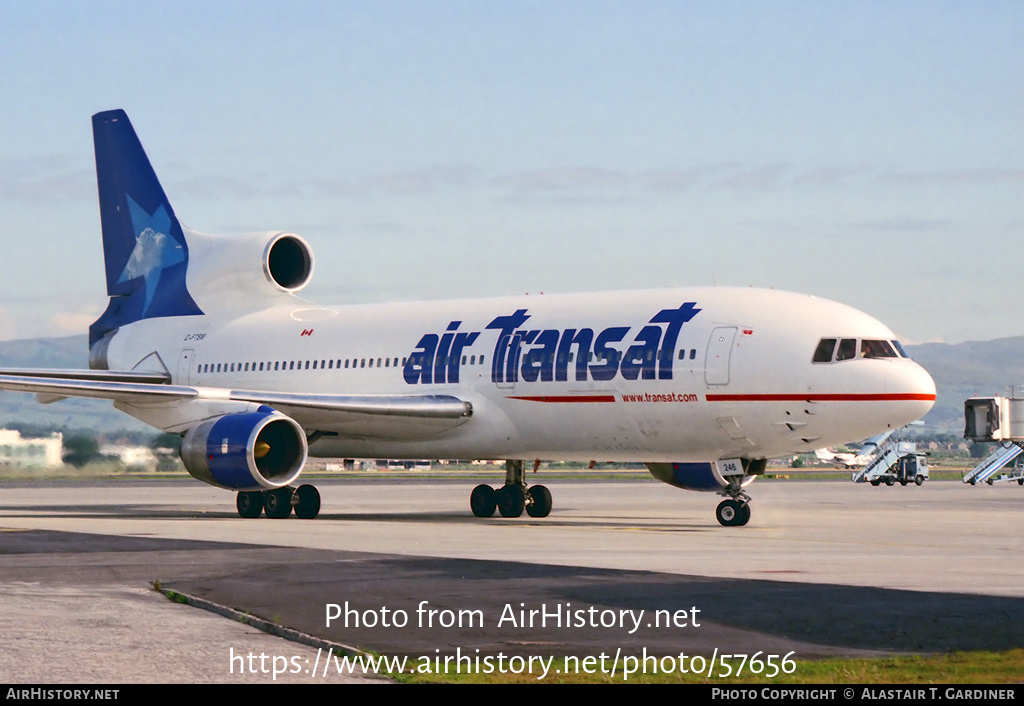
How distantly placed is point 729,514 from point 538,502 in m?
5.59

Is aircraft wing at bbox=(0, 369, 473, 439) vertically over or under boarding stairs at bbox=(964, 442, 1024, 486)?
over

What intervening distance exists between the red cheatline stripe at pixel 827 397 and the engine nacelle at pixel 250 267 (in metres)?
15.0

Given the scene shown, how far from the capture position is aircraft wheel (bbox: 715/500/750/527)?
25.5 meters

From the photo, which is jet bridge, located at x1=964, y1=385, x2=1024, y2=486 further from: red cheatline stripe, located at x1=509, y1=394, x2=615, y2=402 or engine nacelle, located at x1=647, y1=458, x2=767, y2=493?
red cheatline stripe, located at x1=509, y1=394, x2=615, y2=402

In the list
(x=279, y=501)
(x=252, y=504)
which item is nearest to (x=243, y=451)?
(x=279, y=501)

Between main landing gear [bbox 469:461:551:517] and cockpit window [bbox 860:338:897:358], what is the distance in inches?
315

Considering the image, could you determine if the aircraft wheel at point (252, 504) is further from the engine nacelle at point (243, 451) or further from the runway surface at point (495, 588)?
the engine nacelle at point (243, 451)

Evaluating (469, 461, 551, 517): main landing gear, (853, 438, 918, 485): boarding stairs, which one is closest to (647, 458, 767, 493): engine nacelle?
(469, 461, 551, 517): main landing gear

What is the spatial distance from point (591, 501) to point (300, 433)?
40.6 ft

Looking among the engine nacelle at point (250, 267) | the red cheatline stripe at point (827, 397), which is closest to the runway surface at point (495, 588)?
the red cheatline stripe at point (827, 397)

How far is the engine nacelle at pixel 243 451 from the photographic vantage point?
27.1 metres

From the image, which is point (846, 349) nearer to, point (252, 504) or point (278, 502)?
point (278, 502)

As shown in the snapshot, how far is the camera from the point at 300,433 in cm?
2798
